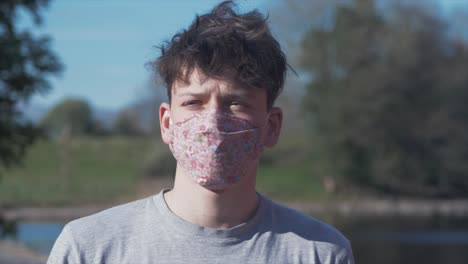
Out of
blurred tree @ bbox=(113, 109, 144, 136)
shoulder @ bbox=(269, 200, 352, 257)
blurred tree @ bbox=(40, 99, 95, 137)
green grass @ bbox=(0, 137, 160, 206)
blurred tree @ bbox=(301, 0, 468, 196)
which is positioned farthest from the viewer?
blurred tree @ bbox=(113, 109, 144, 136)

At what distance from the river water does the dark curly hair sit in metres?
12.0

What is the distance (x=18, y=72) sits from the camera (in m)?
13.1

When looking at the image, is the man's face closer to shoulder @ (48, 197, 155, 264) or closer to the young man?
the young man

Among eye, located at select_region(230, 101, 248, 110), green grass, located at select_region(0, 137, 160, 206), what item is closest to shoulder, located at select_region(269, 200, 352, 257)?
eye, located at select_region(230, 101, 248, 110)

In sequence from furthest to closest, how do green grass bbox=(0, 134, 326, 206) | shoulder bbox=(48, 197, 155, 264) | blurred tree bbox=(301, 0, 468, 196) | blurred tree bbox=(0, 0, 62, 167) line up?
blurred tree bbox=(301, 0, 468, 196) < green grass bbox=(0, 134, 326, 206) < blurred tree bbox=(0, 0, 62, 167) < shoulder bbox=(48, 197, 155, 264)

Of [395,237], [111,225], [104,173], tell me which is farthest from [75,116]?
[111,225]

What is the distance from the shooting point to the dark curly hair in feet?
8.13

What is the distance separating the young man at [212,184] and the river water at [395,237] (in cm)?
1192

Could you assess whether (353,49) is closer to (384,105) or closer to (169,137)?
(384,105)

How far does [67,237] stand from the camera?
8.05 feet

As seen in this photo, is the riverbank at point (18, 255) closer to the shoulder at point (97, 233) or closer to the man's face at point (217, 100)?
the shoulder at point (97, 233)

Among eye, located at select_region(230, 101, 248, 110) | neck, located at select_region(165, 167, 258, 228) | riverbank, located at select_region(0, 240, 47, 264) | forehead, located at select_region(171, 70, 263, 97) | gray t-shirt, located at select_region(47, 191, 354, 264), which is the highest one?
forehead, located at select_region(171, 70, 263, 97)

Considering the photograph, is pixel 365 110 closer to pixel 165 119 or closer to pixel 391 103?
pixel 391 103

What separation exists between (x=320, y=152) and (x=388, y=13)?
9.29 metres
